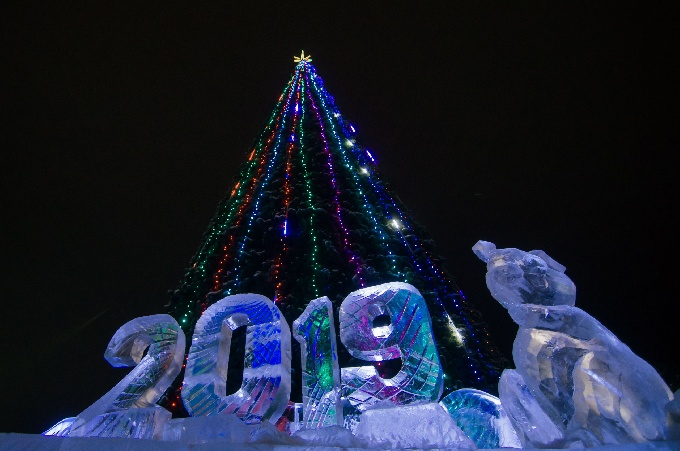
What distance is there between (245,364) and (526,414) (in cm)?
105

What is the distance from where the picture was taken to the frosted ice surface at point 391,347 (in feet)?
5.31

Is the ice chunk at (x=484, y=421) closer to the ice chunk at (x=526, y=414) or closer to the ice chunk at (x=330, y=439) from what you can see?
the ice chunk at (x=526, y=414)

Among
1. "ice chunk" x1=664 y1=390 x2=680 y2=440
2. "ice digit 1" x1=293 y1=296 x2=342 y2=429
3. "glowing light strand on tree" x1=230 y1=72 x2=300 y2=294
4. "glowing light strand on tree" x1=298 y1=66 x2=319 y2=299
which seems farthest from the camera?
"glowing light strand on tree" x1=230 y1=72 x2=300 y2=294

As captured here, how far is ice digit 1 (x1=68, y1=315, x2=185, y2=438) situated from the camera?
1.57 metres

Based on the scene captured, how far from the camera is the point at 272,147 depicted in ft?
15.0

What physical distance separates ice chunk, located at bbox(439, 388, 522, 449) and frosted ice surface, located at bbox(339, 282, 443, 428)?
12cm

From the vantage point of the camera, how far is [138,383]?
1.72m

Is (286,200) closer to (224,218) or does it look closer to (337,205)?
(337,205)

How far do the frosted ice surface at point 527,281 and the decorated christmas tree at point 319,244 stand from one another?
6.70 ft

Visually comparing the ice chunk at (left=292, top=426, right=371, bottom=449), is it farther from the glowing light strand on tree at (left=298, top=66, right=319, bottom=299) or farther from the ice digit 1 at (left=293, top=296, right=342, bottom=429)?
the glowing light strand on tree at (left=298, top=66, right=319, bottom=299)

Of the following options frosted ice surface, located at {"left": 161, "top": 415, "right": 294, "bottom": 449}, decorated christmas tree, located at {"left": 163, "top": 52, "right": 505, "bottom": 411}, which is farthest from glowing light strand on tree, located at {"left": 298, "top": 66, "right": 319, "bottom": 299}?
frosted ice surface, located at {"left": 161, "top": 415, "right": 294, "bottom": 449}

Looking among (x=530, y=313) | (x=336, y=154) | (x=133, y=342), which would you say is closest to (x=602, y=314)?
(x=336, y=154)

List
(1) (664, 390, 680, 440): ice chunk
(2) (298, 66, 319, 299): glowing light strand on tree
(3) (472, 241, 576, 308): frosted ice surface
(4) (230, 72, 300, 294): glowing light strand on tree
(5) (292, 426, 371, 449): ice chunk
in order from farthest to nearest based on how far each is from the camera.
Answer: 1. (4) (230, 72, 300, 294): glowing light strand on tree
2. (2) (298, 66, 319, 299): glowing light strand on tree
3. (3) (472, 241, 576, 308): frosted ice surface
4. (5) (292, 426, 371, 449): ice chunk
5. (1) (664, 390, 680, 440): ice chunk

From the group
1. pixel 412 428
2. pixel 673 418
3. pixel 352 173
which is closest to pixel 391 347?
pixel 412 428
